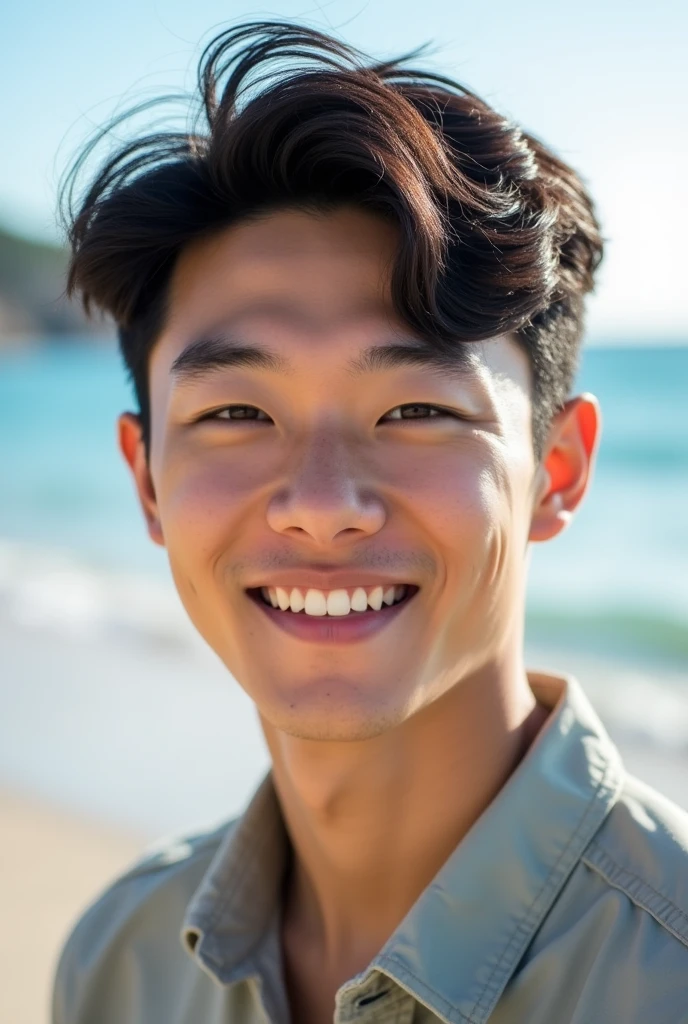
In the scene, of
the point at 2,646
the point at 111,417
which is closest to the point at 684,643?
the point at 2,646

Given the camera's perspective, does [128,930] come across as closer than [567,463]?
No

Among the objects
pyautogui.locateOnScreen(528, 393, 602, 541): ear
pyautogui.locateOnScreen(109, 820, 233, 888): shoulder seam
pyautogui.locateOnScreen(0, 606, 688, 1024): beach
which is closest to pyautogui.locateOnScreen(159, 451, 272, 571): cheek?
pyautogui.locateOnScreen(528, 393, 602, 541): ear

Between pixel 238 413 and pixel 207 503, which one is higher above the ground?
pixel 238 413

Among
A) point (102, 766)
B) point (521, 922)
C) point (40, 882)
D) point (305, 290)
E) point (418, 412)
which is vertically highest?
point (305, 290)

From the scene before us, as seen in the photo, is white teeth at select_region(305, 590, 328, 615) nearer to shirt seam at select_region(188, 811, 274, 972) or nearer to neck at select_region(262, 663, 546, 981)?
neck at select_region(262, 663, 546, 981)

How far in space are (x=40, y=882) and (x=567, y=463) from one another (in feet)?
11.4

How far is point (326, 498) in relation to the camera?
1.85m

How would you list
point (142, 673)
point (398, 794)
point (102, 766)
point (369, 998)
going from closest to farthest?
point (369, 998), point (398, 794), point (102, 766), point (142, 673)

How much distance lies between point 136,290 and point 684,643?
9.13 metres

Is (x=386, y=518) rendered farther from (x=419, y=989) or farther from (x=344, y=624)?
(x=419, y=989)

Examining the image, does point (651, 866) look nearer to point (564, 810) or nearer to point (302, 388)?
point (564, 810)

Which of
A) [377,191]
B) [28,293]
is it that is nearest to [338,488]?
[377,191]

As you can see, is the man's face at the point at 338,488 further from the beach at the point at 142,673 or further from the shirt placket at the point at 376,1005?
the beach at the point at 142,673

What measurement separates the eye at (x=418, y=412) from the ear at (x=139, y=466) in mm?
716
